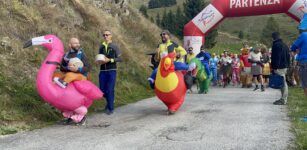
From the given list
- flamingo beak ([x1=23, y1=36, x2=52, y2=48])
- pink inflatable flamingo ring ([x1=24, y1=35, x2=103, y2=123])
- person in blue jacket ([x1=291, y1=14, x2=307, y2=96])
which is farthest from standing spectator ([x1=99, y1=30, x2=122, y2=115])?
person in blue jacket ([x1=291, y1=14, x2=307, y2=96])

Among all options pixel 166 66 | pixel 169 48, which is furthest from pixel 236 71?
pixel 166 66

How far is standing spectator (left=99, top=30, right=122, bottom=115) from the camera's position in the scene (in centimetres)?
871

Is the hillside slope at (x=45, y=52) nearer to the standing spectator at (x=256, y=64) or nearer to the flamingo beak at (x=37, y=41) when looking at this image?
the flamingo beak at (x=37, y=41)

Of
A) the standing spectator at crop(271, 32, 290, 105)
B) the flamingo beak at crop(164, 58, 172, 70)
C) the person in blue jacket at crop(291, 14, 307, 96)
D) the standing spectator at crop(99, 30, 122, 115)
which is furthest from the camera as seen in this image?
the standing spectator at crop(271, 32, 290, 105)

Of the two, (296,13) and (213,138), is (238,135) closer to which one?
(213,138)

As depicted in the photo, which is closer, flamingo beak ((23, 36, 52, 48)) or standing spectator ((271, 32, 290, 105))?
flamingo beak ((23, 36, 52, 48))

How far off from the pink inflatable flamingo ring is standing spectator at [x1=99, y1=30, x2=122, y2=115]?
1.25m

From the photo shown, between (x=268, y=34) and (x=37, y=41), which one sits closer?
(x=37, y=41)

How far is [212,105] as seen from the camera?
10.3 m

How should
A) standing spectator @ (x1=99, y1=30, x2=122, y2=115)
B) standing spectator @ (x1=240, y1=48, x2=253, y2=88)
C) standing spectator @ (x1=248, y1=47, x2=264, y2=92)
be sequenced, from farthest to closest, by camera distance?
standing spectator @ (x1=240, y1=48, x2=253, y2=88), standing spectator @ (x1=248, y1=47, x2=264, y2=92), standing spectator @ (x1=99, y1=30, x2=122, y2=115)

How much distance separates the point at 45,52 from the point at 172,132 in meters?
5.07

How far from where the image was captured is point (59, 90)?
7074mm

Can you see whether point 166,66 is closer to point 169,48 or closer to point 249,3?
point 169,48

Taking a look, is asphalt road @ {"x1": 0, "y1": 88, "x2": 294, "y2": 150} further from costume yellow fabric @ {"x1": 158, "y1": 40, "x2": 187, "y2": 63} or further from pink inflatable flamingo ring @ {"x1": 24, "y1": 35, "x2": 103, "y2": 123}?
costume yellow fabric @ {"x1": 158, "y1": 40, "x2": 187, "y2": 63}
